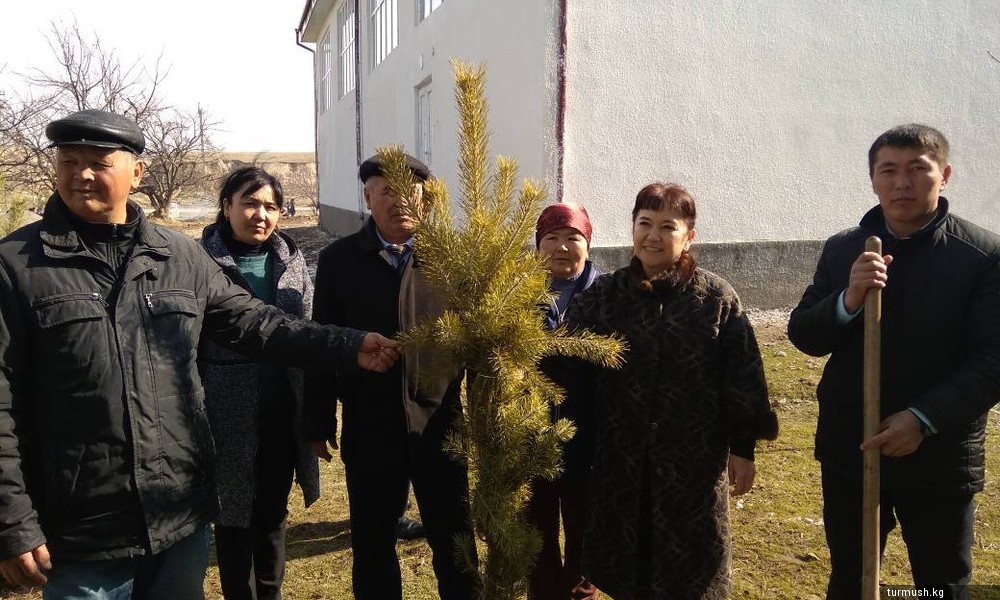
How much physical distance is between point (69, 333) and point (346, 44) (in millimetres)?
18612

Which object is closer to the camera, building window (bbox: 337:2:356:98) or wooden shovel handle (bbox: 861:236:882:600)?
wooden shovel handle (bbox: 861:236:882:600)

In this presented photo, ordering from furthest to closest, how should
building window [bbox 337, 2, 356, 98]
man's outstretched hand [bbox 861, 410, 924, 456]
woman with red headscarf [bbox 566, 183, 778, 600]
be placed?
building window [bbox 337, 2, 356, 98]
woman with red headscarf [bbox 566, 183, 778, 600]
man's outstretched hand [bbox 861, 410, 924, 456]

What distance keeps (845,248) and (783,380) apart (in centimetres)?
423

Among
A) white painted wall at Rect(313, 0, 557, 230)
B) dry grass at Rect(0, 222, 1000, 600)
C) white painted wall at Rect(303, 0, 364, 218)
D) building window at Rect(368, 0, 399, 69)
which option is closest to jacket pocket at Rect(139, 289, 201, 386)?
dry grass at Rect(0, 222, 1000, 600)

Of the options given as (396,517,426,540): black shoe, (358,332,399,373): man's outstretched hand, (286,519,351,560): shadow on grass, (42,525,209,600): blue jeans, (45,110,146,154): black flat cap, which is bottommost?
(286,519,351,560): shadow on grass

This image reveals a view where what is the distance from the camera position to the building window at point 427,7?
1114cm

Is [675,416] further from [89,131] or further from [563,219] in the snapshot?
[89,131]

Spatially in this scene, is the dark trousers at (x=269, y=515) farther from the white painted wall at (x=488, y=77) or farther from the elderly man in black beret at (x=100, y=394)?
the white painted wall at (x=488, y=77)

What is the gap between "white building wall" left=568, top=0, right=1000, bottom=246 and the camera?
7.81 m

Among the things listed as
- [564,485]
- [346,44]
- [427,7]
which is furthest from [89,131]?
[346,44]

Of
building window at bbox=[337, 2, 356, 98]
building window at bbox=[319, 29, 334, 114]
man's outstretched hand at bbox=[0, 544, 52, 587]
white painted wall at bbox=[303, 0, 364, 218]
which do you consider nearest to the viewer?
man's outstretched hand at bbox=[0, 544, 52, 587]

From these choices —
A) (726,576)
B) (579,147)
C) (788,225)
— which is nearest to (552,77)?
(579,147)

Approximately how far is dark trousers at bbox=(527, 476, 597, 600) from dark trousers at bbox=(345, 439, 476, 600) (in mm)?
335

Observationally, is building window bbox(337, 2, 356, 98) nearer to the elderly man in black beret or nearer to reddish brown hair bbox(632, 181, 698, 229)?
reddish brown hair bbox(632, 181, 698, 229)
